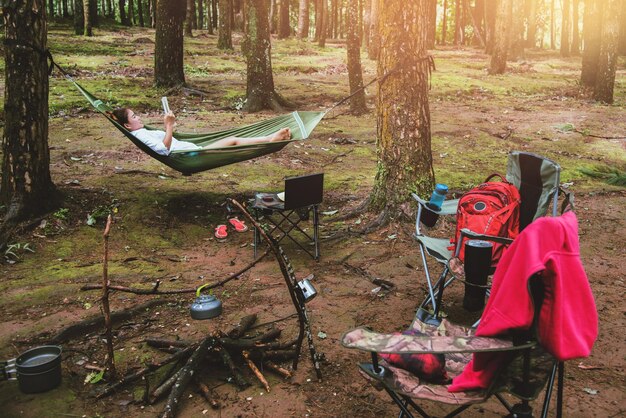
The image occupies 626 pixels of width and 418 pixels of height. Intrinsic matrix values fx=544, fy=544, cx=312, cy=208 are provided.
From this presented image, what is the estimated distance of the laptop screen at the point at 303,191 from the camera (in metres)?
→ 4.07

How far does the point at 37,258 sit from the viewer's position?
4199 millimetres

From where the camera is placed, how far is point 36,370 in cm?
253

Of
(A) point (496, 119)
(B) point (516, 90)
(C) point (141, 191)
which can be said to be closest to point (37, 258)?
(C) point (141, 191)

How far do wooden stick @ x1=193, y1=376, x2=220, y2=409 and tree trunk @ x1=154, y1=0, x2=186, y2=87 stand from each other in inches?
321

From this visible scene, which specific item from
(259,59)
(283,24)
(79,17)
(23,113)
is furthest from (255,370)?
(283,24)

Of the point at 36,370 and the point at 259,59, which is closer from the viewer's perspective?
the point at 36,370

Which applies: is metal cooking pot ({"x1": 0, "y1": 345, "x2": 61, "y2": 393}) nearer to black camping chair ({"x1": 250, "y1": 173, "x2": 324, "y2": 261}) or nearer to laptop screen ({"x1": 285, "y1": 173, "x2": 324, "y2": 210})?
black camping chair ({"x1": 250, "y1": 173, "x2": 324, "y2": 261})

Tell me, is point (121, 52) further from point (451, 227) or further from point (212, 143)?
point (451, 227)

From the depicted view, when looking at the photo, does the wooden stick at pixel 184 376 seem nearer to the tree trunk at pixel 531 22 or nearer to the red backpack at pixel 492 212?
the red backpack at pixel 492 212

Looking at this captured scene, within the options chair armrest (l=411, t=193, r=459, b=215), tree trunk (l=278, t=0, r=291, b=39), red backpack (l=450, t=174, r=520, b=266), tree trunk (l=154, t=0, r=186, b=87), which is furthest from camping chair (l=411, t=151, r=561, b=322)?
tree trunk (l=278, t=0, r=291, b=39)

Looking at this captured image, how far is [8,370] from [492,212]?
105 inches

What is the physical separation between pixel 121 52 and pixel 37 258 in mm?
11826

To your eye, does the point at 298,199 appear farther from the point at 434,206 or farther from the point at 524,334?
the point at 524,334

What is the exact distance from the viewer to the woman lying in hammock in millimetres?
4641
